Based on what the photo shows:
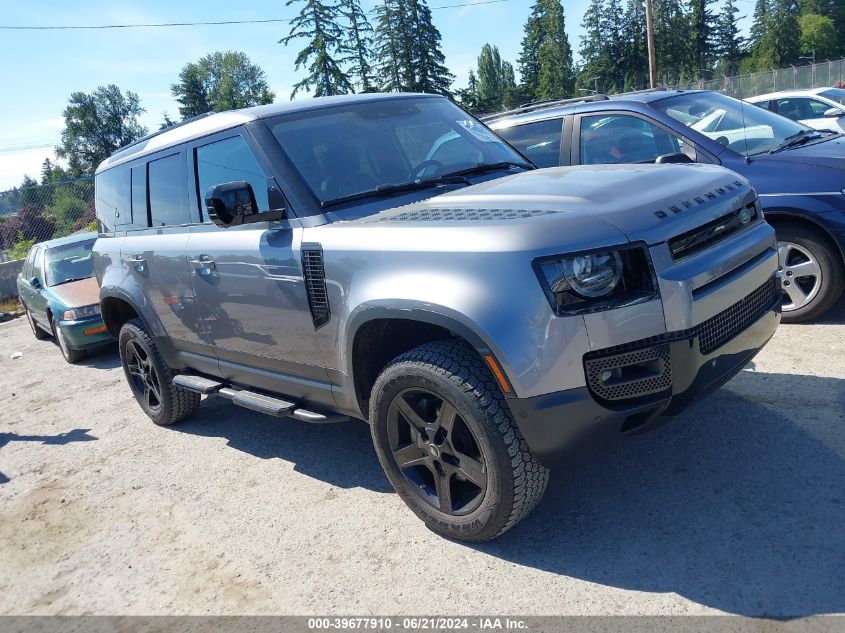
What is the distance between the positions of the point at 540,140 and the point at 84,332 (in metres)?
5.87

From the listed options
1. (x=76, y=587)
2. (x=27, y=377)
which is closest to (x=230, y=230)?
(x=76, y=587)

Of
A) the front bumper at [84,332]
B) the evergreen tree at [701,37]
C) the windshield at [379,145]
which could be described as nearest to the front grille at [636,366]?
the windshield at [379,145]

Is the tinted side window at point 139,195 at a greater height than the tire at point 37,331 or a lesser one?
greater

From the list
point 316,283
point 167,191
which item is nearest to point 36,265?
point 167,191

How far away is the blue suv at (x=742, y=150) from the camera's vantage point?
4.91m

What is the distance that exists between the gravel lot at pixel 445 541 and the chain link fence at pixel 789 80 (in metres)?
38.4

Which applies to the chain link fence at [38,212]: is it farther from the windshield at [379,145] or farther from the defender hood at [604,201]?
the defender hood at [604,201]

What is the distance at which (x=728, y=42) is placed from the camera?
91938 millimetres

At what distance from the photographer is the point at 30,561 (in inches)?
146

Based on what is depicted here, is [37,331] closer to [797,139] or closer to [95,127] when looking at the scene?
[797,139]

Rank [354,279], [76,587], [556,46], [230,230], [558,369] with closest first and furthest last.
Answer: [558,369], [354,279], [76,587], [230,230], [556,46]

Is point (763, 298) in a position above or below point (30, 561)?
above

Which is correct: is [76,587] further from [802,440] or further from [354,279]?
[802,440]

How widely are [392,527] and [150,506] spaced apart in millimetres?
1648
